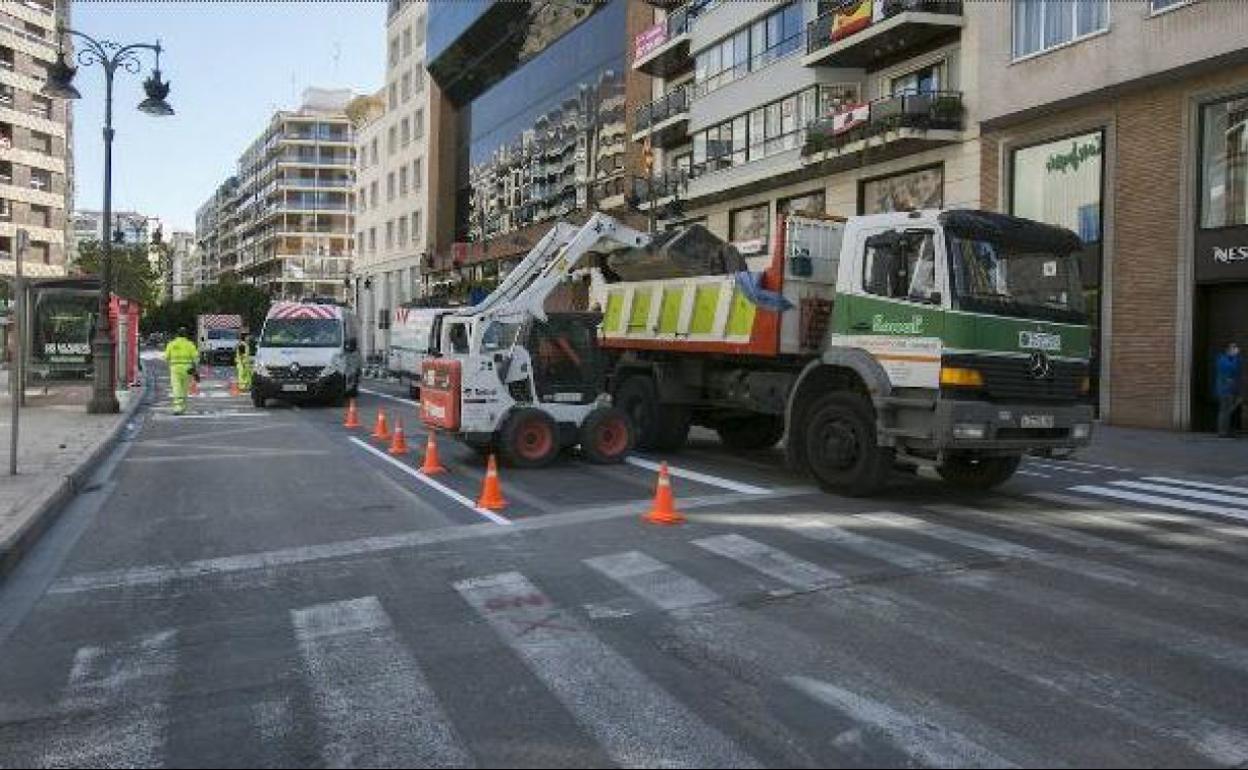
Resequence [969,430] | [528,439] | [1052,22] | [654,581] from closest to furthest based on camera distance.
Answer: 1. [654,581]
2. [969,430]
3. [528,439]
4. [1052,22]

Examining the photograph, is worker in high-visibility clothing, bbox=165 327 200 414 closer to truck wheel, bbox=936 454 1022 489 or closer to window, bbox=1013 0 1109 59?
truck wheel, bbox=936 454 1022 489

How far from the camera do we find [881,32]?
26.3m

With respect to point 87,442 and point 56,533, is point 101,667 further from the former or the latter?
point 87,442

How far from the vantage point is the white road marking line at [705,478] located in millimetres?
11617

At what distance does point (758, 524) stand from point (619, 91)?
3645cm

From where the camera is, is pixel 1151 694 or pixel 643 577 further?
pixel 643 577

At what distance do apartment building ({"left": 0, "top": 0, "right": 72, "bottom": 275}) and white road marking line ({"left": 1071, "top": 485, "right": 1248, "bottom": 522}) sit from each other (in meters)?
72.8

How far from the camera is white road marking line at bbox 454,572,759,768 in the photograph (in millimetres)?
4094

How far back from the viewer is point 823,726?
439 cm

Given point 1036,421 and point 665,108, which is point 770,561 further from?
point 665,108

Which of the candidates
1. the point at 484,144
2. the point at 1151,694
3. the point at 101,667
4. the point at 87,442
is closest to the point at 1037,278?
the point at 1151,694

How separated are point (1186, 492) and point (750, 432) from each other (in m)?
5.58

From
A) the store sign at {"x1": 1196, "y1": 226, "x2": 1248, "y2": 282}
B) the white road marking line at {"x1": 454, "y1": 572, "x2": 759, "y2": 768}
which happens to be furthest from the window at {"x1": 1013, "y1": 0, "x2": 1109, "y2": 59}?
the white road marking line at {"x1": 454, "y1": 572, "x2": 759, "y2": 768}

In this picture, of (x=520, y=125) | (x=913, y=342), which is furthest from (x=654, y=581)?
(x=520, y=125)
